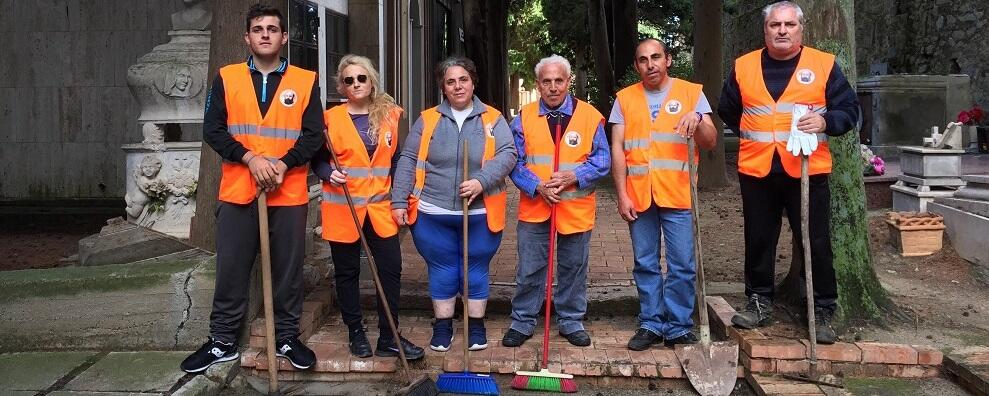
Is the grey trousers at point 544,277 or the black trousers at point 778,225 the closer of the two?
the black trousers at point 778,225

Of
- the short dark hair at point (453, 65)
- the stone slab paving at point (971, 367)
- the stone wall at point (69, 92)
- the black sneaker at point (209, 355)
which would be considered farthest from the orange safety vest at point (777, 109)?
the stone wall at point (69, 92)

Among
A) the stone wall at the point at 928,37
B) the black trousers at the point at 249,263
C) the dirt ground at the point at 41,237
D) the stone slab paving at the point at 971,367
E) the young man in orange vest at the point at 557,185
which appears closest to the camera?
the stone slab paving at the point at 971,367

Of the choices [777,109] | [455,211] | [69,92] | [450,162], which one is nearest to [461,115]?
[450,162]

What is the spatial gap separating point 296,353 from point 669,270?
6.50ft

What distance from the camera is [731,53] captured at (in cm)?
3038

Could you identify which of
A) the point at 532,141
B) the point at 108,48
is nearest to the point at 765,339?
the point at 532,141

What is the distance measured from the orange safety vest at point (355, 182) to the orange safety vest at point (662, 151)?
1278 mm

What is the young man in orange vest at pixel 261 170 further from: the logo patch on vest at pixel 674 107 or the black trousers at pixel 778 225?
the black trousers at pixel 778 225

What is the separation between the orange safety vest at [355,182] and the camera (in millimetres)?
4762

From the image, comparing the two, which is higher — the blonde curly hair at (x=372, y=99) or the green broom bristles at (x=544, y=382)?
the blonde curly hair at (x=372, y=99)

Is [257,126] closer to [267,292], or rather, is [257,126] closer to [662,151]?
[267,292]

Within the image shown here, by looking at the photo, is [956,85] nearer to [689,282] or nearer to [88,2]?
[689,282]

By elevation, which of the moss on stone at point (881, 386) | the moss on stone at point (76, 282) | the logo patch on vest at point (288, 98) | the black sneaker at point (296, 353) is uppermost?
the logo patch on vest at point (288, 98)

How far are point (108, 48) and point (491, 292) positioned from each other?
6.31m
